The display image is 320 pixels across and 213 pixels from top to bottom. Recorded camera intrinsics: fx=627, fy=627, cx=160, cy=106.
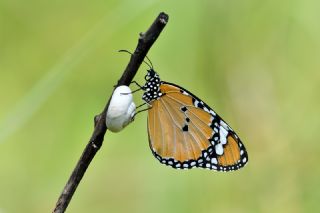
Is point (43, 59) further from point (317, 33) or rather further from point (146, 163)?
point (317, 33)

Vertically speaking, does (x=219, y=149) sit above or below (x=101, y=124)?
above

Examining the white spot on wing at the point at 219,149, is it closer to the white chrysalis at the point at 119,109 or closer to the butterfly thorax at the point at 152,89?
the butterfly thorax at the point at 152,89

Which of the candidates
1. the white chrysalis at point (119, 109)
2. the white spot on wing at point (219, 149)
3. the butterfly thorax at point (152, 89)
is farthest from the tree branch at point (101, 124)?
the white spot on wing at point (219, 149)

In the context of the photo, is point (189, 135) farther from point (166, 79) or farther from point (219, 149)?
point (166, 79)

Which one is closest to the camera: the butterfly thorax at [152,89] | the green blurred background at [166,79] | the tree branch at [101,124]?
the tree branch at [101,124]

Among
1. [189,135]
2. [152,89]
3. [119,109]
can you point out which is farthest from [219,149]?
[119,109]

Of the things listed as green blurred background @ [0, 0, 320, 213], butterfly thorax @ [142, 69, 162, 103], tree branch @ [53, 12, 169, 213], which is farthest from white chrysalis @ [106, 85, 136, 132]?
green blurred background @ [0, 0, 320, 213]

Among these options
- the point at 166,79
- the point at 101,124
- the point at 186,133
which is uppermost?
the point at 166,79
